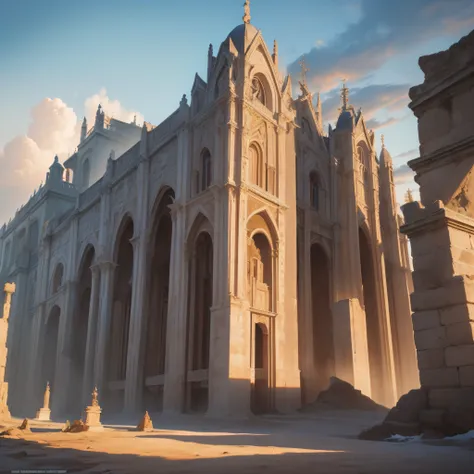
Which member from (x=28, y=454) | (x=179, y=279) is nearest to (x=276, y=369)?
(x=179, y=279)

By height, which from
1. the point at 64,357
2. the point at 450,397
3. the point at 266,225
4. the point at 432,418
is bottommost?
the point at 432,418

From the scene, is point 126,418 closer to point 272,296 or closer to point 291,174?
point 272,296

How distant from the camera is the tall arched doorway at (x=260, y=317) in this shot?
19.0 metres

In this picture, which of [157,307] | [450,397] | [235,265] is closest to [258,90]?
[235,265]

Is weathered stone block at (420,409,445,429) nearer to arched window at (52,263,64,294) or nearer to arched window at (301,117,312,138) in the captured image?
arched window at (301,117,312,138)

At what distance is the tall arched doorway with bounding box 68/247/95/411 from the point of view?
29.8 m

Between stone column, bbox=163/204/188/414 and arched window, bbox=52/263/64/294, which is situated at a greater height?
arched window, bbox=52/263/64/294

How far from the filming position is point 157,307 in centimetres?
2497

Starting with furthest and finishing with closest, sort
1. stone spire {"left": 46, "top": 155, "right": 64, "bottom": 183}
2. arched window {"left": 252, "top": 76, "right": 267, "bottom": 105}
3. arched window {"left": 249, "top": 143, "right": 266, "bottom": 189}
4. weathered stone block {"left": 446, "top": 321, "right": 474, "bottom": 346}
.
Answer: stone spire {"left": 46, "top": 155, "right": 64, "bottom": 183}
arched window {"left": 252, "top": 76, "right": 267, "bottom": 105}
arched window {"left": 249, "top": 143, "right": 266, "bottom": 189}
weathered stone block {"left": 446, "top": 321, "right": 474, "bottom": 346}

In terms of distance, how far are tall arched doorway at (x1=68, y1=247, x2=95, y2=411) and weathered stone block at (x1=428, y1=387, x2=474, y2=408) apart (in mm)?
24741

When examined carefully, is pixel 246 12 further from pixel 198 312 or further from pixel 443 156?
pixel 443 156

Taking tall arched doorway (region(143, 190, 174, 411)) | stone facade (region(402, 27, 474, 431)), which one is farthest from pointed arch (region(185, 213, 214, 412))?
stone facade (region(402, 27, 474, 431))

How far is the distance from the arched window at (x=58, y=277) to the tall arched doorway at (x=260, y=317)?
65.4 feet

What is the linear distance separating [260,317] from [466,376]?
12297 millimetres
